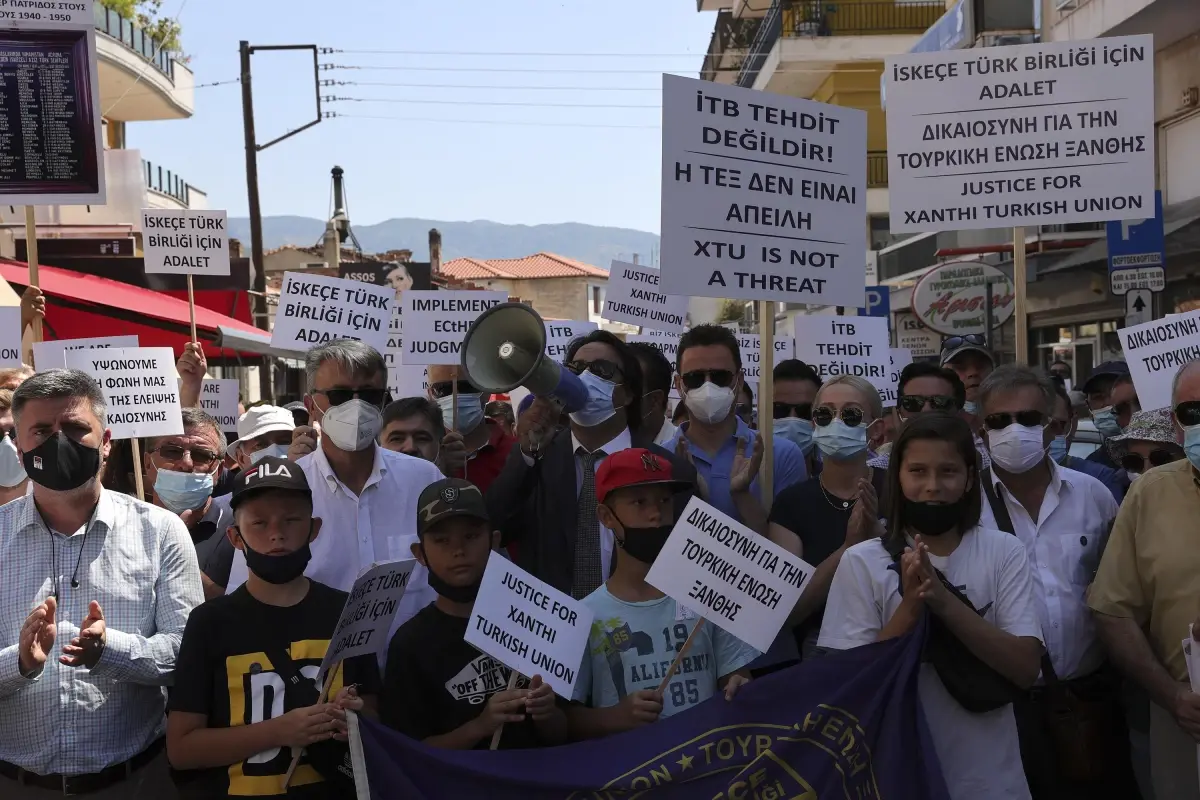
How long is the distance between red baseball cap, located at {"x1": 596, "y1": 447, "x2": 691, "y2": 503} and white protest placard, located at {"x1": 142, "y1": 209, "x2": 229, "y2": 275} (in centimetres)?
535

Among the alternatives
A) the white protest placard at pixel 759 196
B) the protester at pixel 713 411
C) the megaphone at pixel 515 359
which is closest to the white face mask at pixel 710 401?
the protester at pixel 713 411

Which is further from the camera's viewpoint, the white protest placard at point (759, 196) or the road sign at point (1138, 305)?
the road sign at point (1138, 305)

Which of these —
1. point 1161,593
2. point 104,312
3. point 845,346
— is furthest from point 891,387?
point 104,312

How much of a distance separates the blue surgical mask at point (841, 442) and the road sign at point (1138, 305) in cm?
645

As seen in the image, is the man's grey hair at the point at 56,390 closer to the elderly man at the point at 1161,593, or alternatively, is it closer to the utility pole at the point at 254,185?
the elderly man at the point at 1161,593

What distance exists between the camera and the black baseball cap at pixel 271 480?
12.5ft

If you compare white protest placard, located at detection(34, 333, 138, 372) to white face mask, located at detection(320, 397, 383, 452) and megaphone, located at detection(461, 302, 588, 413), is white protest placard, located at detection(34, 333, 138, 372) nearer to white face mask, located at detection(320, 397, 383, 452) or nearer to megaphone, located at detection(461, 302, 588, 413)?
white face mask, located at detection(320, 397, 383, 452)

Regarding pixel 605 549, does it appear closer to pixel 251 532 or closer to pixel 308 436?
pixel 251 532

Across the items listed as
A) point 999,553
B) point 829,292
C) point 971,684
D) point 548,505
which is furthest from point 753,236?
point 971,684

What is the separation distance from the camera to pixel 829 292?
4883mm

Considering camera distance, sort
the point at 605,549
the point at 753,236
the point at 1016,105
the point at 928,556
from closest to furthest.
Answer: the point at 928,556 < the point at 605,549 < the point at 753,236 < the point at 1016,105

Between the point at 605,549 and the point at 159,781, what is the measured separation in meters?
1.57

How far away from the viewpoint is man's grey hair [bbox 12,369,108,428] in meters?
3.86

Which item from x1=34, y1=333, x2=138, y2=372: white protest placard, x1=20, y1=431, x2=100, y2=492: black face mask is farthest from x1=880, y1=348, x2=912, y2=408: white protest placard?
x1=20, y1=431, x2=100, y2=492: black face mask
